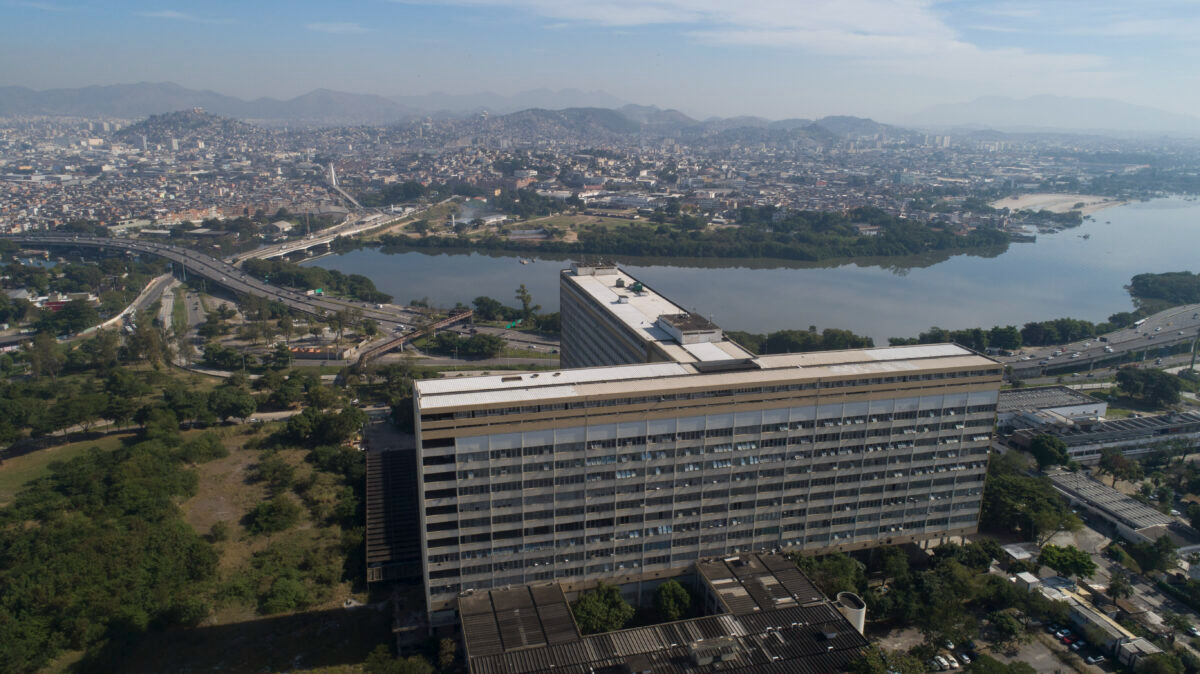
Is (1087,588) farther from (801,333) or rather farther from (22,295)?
(22,295)

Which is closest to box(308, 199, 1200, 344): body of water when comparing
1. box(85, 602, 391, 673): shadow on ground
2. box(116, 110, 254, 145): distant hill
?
box(85, 602, 391, 673): shadow on ground

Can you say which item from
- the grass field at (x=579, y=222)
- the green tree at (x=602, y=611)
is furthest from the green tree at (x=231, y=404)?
the grass field at (x=579, y=222)

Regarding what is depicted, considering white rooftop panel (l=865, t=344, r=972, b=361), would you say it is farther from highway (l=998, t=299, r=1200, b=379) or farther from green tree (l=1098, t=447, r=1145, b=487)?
highway (l=998, t=299, r=1200, b=379)

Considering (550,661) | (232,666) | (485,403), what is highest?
(485,403)

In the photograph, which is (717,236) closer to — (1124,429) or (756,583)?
(1124,429)

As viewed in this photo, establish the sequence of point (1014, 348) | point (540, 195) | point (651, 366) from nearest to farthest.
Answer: point (651, 366) < point (1014, 348) < point (540, 195)

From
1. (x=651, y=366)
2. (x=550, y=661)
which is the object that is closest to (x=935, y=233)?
(x=651, y=366)

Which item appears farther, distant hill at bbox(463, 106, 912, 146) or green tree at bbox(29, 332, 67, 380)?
distant hill at bbox(463, 106, 912, 146)
